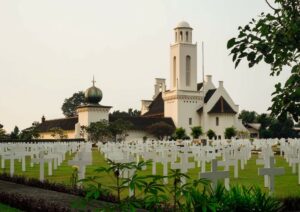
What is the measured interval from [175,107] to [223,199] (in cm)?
7151

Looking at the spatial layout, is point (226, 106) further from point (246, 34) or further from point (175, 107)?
point (246, 34)

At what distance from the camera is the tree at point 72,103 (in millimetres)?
124875

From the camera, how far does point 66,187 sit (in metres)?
12.7

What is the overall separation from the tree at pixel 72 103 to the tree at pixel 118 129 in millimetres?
56245

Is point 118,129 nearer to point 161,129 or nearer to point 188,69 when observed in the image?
point 161,129

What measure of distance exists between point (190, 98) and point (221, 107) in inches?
202

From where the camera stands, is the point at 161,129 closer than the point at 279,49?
No

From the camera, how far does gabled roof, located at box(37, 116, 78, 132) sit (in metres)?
77.8

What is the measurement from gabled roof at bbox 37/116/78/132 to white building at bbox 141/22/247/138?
15.3m

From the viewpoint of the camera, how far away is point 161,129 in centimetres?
7238

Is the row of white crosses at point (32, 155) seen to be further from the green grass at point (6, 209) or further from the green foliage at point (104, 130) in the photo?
the green foliage at point (104, 130)

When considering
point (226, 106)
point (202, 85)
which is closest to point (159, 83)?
point (202, 85)

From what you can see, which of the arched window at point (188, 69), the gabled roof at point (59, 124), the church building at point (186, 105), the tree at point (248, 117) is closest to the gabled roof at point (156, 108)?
the church building at point (186, 105)

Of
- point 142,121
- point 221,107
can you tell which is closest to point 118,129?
point 142,121
